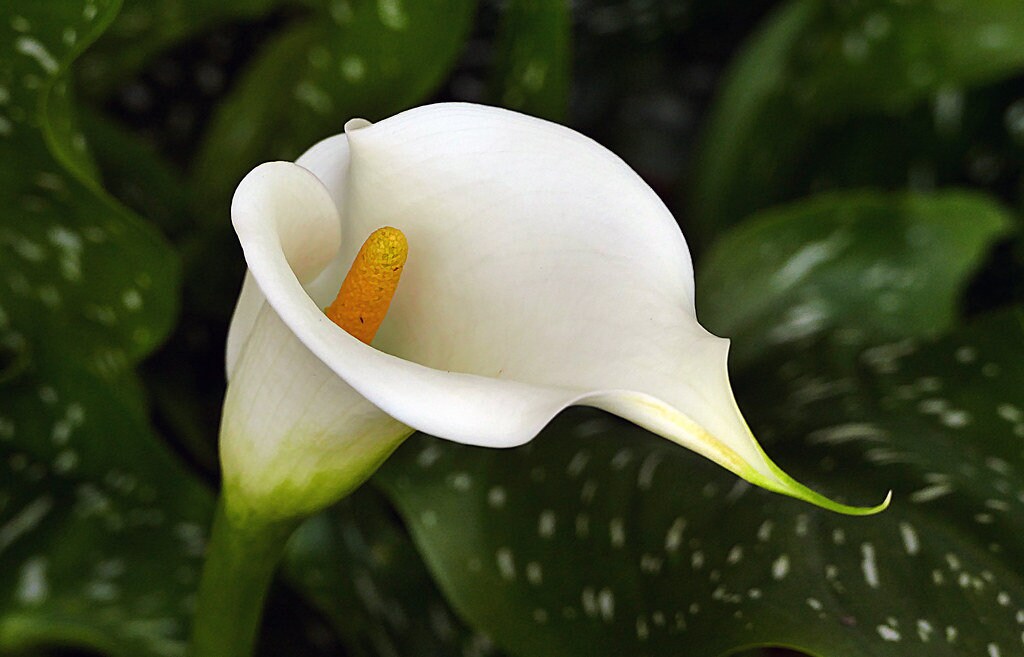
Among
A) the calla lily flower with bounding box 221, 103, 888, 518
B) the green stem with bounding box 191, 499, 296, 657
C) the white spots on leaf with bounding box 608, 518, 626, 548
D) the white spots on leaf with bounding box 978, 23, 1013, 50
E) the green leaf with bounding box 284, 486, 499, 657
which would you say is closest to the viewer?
the calla lily flower with bounding box 221, 103, 888, 518

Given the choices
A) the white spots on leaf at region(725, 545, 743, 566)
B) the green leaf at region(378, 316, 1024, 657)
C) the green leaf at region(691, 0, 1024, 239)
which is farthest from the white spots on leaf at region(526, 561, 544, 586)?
the green leaf at region(691, 0, 1024, 239)

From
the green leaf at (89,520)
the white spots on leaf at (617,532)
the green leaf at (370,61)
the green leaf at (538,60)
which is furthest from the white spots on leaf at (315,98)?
the white spots on leaf at (617,532)

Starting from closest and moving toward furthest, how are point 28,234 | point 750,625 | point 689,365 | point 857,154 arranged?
point 689,365 < point 750,625 < point 28,234 < point 857,154

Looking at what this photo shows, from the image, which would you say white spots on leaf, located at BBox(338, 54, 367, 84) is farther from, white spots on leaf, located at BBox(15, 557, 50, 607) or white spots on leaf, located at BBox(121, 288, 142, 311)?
white spots on leaf, located at BBox(15, 557, 50, 607)

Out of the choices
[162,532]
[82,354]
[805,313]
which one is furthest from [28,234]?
[805,313]

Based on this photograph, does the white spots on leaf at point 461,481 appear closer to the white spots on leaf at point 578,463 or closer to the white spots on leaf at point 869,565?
the white spots on leaf at point 578,463

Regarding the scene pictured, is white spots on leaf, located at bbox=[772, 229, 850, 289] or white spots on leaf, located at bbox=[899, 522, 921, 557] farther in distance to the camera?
white spots on leaf, located at bbox=[772, 229, 850, 289]

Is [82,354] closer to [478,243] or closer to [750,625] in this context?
[478,243]
